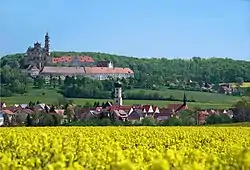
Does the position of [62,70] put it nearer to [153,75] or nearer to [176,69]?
[153,75]

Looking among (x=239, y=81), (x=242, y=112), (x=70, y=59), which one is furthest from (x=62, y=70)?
(x=242, y=112)

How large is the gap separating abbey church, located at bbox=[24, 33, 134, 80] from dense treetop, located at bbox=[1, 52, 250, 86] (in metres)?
2.85

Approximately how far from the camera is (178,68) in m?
130

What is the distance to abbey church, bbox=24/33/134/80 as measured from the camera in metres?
119

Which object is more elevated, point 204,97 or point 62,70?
point 62,70

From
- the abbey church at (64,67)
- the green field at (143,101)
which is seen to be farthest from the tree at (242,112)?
the abbey church at (64,67)

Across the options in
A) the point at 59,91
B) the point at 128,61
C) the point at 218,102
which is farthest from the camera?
the point at 128,61

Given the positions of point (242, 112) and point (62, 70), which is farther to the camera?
point (62, 70)

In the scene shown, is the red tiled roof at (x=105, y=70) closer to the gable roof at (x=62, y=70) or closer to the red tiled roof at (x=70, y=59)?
Answer: the gable roof at (x=62, y=70)

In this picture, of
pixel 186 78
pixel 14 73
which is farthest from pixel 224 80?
pixel 14 73

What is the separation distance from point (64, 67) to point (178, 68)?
25089mm

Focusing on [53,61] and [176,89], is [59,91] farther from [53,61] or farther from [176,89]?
[53,61]

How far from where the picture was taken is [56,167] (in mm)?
6102

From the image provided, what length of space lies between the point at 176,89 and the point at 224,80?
14.4 m
